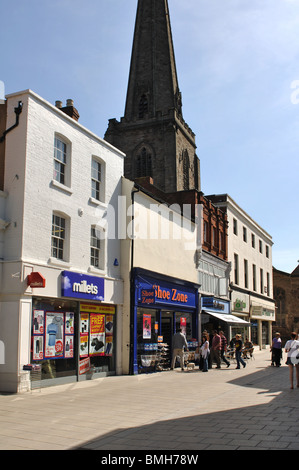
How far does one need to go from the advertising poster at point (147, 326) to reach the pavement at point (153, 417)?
4.28 metres

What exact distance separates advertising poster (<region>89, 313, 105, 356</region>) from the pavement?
1.51 meters

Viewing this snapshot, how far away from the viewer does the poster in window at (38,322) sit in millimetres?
14586

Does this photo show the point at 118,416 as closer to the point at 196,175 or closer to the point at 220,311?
the point at 220,311

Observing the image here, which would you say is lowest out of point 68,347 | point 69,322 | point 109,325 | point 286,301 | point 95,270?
Result: point 68,347

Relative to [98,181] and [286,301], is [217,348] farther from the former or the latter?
[286,301]

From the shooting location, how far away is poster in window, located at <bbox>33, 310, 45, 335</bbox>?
47.9 ft

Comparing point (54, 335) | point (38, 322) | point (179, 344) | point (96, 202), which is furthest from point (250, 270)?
point (38, 322)

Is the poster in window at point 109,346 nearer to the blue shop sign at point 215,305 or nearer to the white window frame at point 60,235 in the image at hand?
the white window frame at point 60,235

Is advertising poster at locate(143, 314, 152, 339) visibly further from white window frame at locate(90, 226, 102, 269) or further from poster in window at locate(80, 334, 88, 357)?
poster in window at locate(80, 334, 88, 357)

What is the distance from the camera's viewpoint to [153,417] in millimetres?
10078

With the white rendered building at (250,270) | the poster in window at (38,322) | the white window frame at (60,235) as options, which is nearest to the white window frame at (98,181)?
the white window frame at (60,235)

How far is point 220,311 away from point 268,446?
2484cm

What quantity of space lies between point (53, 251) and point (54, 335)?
274 cm
